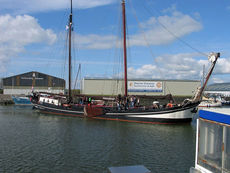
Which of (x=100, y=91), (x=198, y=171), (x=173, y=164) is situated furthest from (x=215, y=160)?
(x=100, y=91)

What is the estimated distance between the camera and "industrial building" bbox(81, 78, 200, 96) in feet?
215

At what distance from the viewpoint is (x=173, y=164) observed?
1301 centimetres

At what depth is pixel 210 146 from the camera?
722cm

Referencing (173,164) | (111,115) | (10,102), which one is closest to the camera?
(173,164)

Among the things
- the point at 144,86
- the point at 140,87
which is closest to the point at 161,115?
the point at 140,87

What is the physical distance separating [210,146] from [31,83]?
230ft

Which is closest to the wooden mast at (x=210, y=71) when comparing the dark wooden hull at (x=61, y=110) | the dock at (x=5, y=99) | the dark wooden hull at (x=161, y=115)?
the dark wooden hull at (x=161, y=115)

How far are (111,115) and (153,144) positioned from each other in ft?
42.9

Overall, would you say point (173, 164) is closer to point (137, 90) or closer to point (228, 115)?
point (228, 115)

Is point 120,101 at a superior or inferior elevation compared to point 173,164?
superior

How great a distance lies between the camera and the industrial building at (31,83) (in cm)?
6994

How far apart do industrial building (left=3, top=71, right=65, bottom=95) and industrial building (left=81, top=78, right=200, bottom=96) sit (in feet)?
31.1

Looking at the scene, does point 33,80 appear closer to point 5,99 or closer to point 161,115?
point 5,99

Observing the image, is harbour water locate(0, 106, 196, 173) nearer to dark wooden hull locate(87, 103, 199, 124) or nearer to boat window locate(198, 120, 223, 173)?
dark wooden hull locate(87, 103, 199, 124)
